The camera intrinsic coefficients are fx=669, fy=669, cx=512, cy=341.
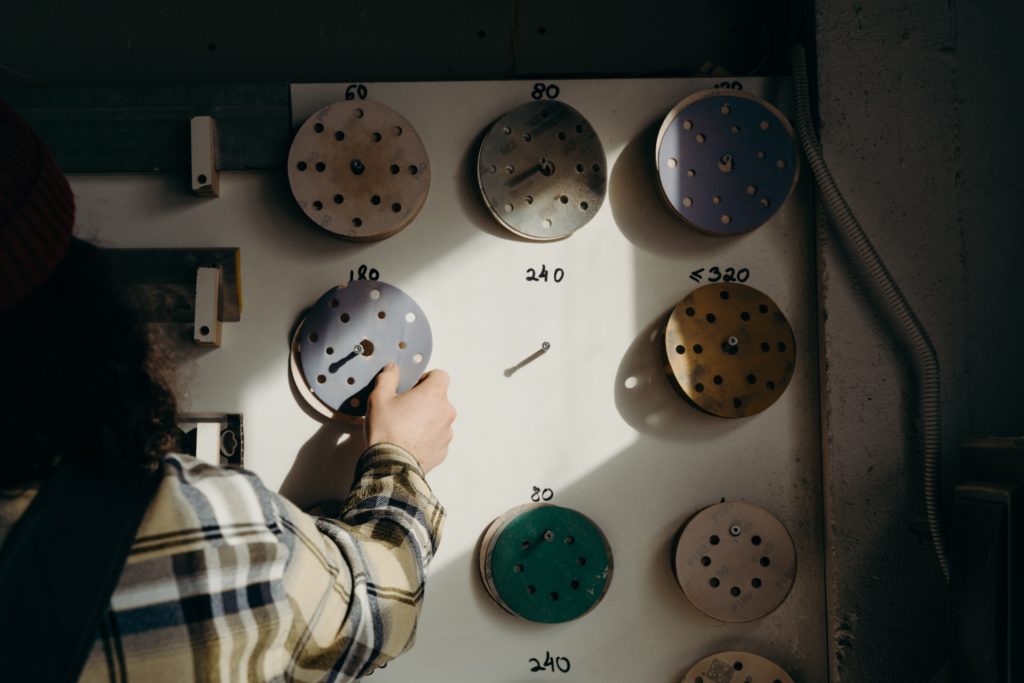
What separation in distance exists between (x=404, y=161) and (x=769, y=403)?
2.51 ft

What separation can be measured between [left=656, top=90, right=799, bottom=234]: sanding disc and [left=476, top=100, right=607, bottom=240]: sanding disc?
0.13 m

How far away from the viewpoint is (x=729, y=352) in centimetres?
117

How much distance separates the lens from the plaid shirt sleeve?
2.00 ft

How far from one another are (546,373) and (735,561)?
0.46 m

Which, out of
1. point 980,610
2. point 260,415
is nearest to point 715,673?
point 980,610

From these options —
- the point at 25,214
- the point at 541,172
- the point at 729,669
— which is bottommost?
the point at 729,669

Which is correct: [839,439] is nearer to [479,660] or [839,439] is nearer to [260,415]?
[479,660]

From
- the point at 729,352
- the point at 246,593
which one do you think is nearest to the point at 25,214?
the point at 246,593

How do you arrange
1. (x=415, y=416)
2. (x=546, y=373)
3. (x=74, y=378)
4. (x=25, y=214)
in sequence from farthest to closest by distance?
(x=546, y=373) → (x=415, y=416) → (x=74, y=378) → (x=25, y=214)

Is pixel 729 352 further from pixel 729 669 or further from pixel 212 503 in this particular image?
pixel 212 503

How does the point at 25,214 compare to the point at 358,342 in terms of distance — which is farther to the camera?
the point at 358,342

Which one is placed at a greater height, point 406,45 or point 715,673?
A: point 406,45

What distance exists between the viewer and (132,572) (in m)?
0.61

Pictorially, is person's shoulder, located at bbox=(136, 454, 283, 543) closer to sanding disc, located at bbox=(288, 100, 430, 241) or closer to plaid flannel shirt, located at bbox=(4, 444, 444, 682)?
plaid flannel shirt, located at bbox=(4, 444, 444, 682)
